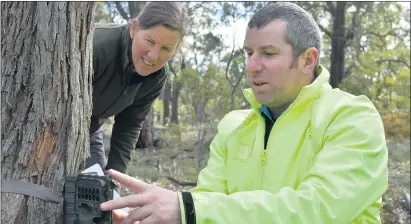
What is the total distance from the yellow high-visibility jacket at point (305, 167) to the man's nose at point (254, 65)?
199 millimetres

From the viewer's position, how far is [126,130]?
3674 mm

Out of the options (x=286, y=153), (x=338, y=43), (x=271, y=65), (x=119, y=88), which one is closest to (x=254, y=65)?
(x=271, y=65)

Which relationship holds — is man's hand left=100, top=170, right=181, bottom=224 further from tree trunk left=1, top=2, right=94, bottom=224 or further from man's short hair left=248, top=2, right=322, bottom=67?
man's short hair left=248, top=2, right=322, bottom=67

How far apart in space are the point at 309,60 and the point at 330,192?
0.66 metres

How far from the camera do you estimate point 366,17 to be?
55.8 ft

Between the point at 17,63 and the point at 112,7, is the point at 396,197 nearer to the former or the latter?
the point at 17,63

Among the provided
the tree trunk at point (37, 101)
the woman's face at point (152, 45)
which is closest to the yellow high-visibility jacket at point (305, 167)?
the tree trunk at point (37, 101)

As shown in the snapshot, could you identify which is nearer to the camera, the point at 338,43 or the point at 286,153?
the point at 286,153

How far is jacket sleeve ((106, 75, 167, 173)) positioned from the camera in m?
3.62

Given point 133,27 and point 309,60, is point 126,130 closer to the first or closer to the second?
point 133,27

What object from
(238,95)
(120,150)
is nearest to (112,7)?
(238,95)

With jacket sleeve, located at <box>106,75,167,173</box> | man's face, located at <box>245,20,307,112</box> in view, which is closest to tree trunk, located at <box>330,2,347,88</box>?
jacket sleeve, located at <box>106,75,167,173</box>

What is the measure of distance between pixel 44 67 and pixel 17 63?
111 millimetres

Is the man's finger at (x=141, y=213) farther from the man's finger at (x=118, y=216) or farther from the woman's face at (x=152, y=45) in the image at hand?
the woman's face at (x=152, y=45)
